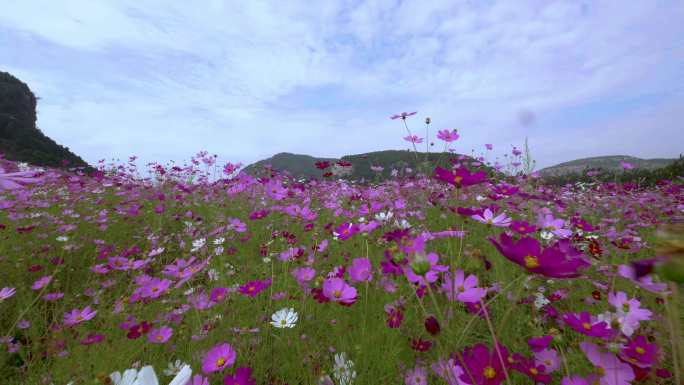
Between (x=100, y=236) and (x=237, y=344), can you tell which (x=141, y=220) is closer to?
(x=100, y=236)

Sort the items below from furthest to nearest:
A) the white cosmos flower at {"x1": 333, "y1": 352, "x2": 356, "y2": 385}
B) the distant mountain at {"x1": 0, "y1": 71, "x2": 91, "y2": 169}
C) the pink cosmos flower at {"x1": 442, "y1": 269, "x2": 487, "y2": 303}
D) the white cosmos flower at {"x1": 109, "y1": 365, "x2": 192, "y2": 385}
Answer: the distant mountain at {"x1": 0, "y1": 71, "x2": 91, "y2": 169} → the white cosmos flower at {"x1": 333, "y1": 352, "x2": 356, "y2": 385} → the pink cosmos flower at {"x1": 442, "y1": 269, "x2": 487, "y2": 303} → the white cosmos flower at {"x1": 109, "y1": 365, "x2": 192, "y2": 385}

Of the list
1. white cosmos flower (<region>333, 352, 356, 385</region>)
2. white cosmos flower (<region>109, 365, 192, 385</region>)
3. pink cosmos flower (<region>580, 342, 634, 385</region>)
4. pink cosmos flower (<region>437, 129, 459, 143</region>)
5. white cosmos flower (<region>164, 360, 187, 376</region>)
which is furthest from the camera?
pink cosmos flower (<region>437, 129, 459, 143</region>)

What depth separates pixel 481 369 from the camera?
691 mm

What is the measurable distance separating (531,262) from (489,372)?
0.82 ft

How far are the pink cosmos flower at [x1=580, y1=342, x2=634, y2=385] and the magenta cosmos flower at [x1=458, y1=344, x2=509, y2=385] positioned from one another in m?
0.20

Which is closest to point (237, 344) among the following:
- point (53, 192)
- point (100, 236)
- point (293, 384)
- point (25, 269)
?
point (293, 384)

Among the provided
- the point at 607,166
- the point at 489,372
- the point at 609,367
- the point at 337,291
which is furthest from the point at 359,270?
the point at 607,166

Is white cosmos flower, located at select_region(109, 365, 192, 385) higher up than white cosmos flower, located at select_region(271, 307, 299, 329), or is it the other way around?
white cosmos flower, located at select_region(109, 365, 192, 385)

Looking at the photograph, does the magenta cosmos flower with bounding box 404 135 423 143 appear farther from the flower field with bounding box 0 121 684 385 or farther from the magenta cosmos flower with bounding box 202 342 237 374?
the magenta cosmos flower with bounding box 202 342 237 374

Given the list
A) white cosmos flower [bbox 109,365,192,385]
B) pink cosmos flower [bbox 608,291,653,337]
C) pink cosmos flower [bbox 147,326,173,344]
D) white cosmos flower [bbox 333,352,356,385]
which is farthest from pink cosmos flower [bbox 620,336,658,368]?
pink cosmos flower [bbox 147,326,173,344]

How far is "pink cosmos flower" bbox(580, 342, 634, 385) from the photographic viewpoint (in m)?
0.69

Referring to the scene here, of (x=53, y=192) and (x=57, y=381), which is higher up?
(x=53, y=192)

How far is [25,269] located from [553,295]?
2974 mm

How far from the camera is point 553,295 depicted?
58.8 inches
